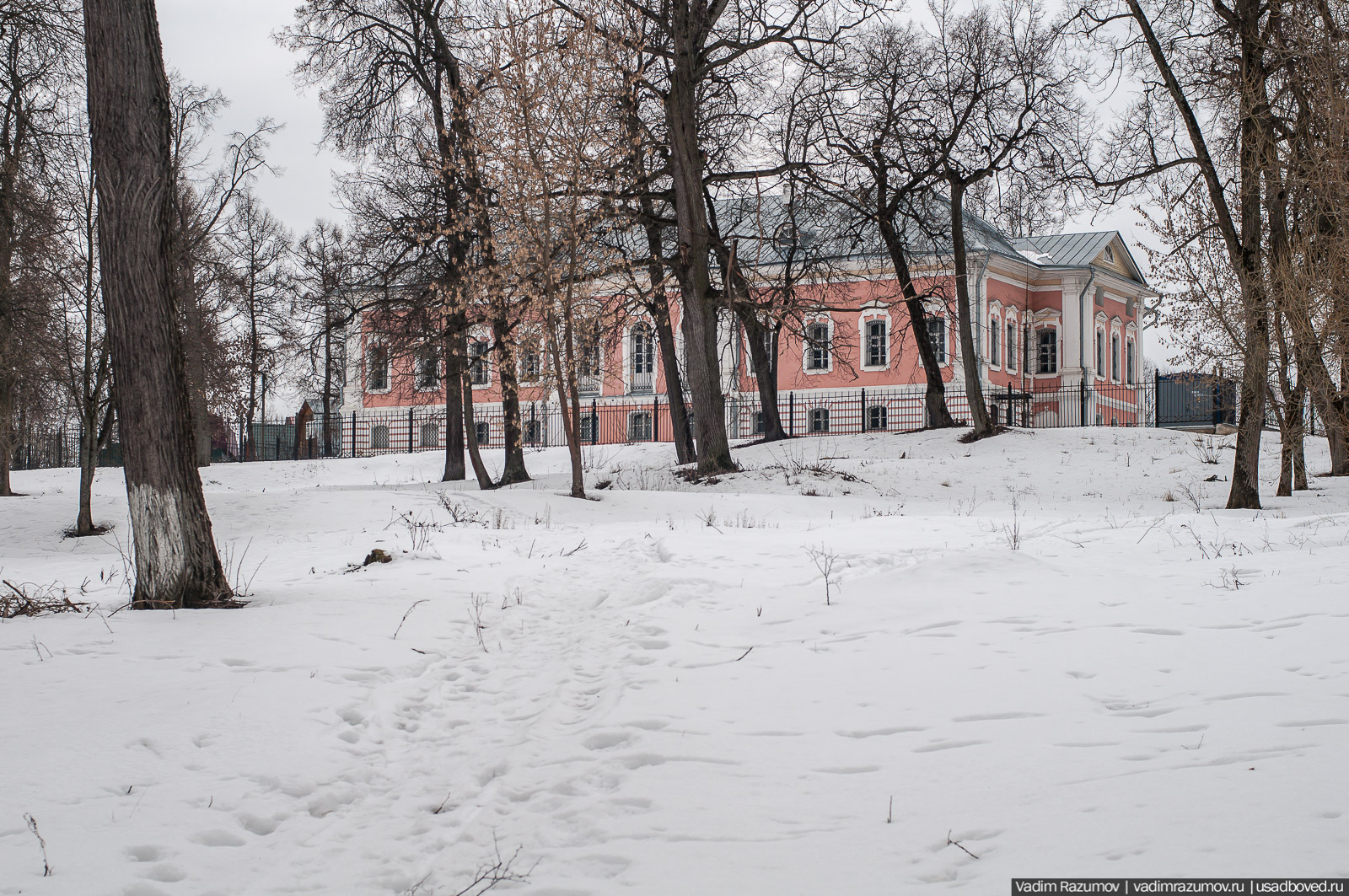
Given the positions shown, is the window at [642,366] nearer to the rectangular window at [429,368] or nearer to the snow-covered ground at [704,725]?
the rectangular window at [429,368]

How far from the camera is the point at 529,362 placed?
14.6m

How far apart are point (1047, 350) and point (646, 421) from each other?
57.7 feet

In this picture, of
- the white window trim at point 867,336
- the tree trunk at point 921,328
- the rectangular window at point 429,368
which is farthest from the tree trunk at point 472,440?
the white window trim at point 867,336

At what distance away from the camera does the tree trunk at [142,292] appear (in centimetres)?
620

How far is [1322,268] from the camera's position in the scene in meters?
10.0

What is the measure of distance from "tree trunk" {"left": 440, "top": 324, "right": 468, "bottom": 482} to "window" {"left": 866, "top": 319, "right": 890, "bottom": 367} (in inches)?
802

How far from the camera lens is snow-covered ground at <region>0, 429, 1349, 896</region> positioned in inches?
120

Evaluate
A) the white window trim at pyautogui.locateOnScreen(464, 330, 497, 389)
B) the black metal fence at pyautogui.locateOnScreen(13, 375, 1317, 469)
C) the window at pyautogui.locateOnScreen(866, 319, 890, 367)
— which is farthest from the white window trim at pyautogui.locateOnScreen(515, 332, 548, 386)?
the window at pyautogui.locateOnScreen(866, 319, 890, 367)

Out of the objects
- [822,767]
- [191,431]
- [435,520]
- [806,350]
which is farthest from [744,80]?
[806,350]

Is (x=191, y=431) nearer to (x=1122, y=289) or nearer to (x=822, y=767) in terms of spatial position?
(x=822, y=767)

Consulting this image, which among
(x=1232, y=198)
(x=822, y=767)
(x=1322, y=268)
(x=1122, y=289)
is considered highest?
(x=1122, y=289)

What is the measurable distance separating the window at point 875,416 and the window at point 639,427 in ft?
28.2

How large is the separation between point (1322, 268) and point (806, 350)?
95.5 feet

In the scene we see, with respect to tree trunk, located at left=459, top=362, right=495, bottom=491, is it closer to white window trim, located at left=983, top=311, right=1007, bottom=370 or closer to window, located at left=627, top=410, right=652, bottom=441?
window, located at left=627, top=410, right=652, bottom=441
